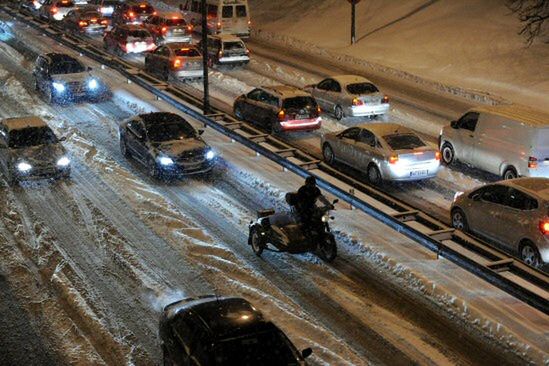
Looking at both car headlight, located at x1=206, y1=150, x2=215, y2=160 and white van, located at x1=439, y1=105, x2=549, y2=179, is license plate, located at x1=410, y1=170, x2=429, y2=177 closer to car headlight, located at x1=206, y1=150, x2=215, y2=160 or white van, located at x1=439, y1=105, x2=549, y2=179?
Answer: white van, located at x1=439, y1=105, x2=549, y2=179

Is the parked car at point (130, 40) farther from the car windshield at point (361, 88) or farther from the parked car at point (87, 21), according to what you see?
the car windshield at point (361, 88)

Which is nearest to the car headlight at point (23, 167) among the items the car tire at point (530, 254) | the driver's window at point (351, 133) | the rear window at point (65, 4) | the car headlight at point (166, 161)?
the car headlight at point (166, 161)

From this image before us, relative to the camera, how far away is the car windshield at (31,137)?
74.5 feet

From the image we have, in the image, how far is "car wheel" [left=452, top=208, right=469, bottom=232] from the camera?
18.3 m

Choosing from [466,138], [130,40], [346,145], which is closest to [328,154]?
[346,145]

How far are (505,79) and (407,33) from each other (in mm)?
9409

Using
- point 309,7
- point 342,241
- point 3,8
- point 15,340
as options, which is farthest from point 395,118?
point 3,8

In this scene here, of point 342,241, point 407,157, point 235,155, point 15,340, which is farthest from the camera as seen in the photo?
point 235,155

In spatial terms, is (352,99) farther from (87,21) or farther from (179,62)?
(87,21)

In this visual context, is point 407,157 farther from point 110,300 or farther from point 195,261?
point 110,300

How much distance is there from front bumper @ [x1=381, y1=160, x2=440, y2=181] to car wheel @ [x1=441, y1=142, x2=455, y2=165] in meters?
2.15

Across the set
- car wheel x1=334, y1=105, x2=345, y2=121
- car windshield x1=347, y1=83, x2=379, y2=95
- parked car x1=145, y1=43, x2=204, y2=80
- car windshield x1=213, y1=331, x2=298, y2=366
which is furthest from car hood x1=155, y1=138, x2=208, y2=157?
parked car x1=145, y1=43, x2=204, y2=80

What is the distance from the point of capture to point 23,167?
21.8m

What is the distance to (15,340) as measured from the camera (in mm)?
13484
